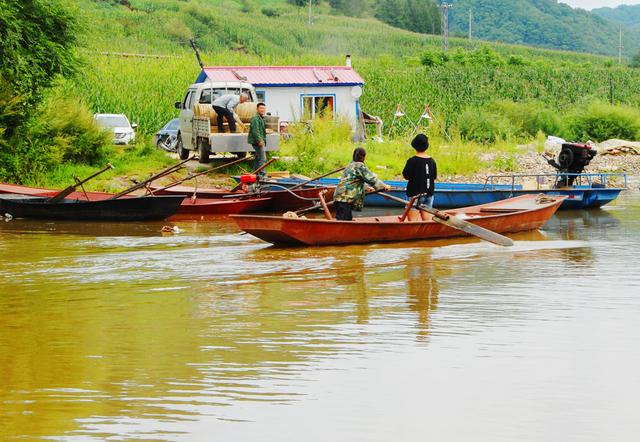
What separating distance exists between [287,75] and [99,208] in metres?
18.1

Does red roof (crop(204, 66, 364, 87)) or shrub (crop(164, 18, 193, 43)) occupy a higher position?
shrub (crop(164, 18, 193, 43))

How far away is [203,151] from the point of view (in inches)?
1012

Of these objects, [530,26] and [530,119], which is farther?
[530,26]

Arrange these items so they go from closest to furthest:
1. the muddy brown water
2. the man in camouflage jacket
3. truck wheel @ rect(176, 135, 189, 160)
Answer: the muddy brown water, the man in camouflage jacket, truck wheel @ rect(176, 135, 189, 160)

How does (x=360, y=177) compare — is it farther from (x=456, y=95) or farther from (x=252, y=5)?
(x=252, y=5)

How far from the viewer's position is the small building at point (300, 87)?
1407 inches

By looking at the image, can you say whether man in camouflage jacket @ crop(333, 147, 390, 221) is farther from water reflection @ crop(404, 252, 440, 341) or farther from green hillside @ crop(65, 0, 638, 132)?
Answer: green hillside @ crop(65, 0, 638, 132)

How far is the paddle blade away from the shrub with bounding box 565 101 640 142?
24.3 meters

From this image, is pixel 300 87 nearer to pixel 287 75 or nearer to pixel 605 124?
pixel 287 75

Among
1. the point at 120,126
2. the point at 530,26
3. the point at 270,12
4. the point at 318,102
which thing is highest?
the point at 530,26

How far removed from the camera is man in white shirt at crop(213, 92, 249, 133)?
81.9 feet

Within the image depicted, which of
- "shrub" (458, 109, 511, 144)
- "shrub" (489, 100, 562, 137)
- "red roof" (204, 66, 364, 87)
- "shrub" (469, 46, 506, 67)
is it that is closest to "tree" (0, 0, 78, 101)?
"red roof" (204, 66, 364, 87)

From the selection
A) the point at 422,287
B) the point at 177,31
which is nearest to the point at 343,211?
the point at 422,287

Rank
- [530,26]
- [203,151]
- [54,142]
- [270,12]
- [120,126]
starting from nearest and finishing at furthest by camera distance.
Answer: [54,142] → [203,151] → [120,126] → [270,12] → [530,26]
